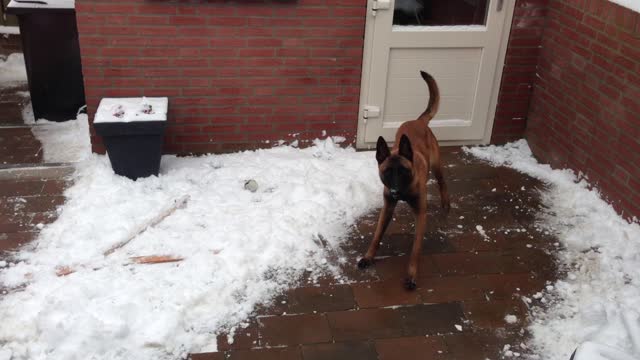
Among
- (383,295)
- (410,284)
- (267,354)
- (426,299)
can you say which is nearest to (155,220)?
(267,354)

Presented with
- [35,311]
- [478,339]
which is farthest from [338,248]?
[35,311]

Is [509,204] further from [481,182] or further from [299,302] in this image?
[299,302]

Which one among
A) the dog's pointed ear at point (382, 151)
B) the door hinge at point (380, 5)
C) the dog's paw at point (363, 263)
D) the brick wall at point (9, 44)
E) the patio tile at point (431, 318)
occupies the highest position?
the door hinge at point (380, 5)

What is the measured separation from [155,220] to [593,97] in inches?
129

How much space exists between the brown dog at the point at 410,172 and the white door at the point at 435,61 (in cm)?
99

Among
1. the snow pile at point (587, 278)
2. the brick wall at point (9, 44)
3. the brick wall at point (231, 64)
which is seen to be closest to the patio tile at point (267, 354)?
the snow pile at point (587, 278)

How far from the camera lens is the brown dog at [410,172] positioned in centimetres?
346

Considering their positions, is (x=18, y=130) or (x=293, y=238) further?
(x=18, y=130)

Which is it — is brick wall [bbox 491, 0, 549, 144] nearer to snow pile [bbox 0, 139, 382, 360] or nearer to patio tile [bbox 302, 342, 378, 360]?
snow pile [bbox 0, 139, 382, 360]

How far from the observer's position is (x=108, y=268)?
3.78 meters

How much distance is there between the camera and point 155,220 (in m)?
4.26

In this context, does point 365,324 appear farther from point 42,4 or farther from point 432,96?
point 42,4

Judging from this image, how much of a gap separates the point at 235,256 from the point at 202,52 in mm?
1838

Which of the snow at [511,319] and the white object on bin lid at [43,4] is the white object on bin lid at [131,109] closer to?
the white object on bin lid at [43,4]
